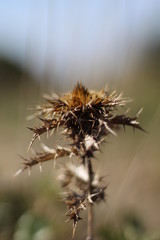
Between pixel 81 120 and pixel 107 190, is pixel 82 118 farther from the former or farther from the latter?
pixel 107 190

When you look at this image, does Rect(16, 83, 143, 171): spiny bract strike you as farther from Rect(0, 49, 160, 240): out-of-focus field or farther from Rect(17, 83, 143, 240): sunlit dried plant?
Rect(0, 49, 160, 240): out-of-focus field

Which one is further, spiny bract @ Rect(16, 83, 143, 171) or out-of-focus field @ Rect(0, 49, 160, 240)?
out-of-focus field @ Rect(0, 49, 160, 240)

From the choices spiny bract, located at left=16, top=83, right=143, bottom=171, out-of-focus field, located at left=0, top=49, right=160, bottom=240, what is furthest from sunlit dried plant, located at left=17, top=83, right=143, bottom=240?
out-of-focus field, located at left=0, top=49, right=160, bottom=240

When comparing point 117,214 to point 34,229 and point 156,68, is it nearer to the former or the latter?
point 34,229

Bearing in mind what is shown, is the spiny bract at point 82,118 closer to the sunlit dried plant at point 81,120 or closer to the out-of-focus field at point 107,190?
the sunlit dried plant at point 81,120

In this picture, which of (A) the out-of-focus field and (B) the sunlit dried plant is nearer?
(B) the sunlit dried plant

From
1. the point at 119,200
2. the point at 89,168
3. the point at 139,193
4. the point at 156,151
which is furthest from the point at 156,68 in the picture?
the point at 89,168

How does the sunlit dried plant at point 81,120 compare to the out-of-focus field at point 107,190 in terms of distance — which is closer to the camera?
the sunlit dried plant at point 81,120

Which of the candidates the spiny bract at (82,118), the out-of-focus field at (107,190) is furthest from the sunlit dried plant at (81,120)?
the out-of-focus field at (107,190)

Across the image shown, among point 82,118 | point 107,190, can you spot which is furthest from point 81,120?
point 107,190
